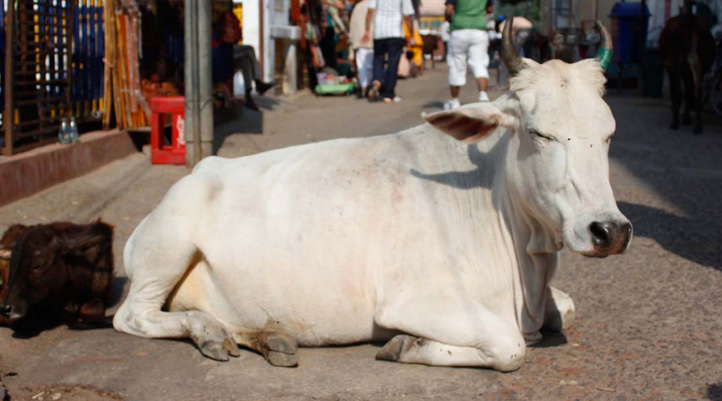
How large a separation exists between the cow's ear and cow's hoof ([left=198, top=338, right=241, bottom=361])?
1325 millimetres

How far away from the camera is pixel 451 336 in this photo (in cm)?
391

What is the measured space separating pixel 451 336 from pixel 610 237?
83 cm

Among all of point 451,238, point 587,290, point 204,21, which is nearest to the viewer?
point 451,238

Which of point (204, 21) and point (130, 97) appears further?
point (130, 97)

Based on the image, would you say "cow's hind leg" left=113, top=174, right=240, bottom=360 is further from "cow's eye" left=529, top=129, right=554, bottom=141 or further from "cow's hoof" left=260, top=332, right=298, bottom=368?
"cow's eye" left=529, top=129, right=554, bottom=141

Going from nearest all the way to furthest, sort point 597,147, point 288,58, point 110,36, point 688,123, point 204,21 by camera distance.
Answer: point 597,147
point 204,21
point 110,36
point 688,123
point 288,58

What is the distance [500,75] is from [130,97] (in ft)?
34.0

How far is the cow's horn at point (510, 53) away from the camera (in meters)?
3.90

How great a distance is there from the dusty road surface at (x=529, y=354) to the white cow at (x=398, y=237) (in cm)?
11

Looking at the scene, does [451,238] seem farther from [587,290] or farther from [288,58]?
[288,58]

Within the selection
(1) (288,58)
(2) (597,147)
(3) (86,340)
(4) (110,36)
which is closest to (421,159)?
(2) (597,147)

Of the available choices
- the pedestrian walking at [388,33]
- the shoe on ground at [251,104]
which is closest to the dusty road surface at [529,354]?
the shoe on ground at [251,104]

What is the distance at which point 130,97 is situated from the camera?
368 inches

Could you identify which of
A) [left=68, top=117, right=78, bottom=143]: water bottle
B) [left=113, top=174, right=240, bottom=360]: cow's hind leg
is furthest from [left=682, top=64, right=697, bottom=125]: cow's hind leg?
[left=113, top=174, right=240, bottom=360]: cow's hind leg
